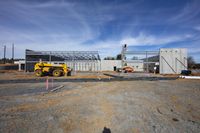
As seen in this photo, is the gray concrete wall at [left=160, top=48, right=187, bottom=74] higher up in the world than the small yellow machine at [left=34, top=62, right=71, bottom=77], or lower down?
higher up

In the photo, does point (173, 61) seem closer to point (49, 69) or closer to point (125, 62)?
point (125, 62)

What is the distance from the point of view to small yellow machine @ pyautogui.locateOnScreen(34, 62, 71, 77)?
23.3 m

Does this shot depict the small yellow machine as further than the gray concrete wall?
A: No

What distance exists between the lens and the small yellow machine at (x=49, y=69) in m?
23.3

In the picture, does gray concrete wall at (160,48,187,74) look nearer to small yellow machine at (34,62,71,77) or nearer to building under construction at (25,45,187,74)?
building under construction at (25,45,187,74)

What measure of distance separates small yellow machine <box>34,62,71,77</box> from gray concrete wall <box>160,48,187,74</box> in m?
25.8

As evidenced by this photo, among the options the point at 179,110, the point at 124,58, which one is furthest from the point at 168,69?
the point at 179,110

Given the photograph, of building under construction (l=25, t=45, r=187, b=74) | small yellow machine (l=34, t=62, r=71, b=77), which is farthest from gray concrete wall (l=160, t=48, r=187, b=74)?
small yellow machine (l=34, t=62, r=71, b=77)

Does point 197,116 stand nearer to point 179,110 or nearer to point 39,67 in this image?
point 179,110

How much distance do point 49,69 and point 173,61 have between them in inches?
1197

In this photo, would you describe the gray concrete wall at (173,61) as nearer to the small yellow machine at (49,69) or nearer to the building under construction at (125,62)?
the building under construction at (125,62)

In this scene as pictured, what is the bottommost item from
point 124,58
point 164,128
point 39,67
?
point 164,128

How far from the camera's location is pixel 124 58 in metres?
41.5

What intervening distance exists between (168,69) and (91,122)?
3584 centimetres
